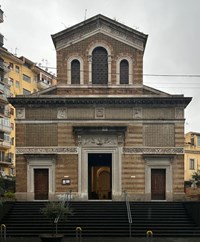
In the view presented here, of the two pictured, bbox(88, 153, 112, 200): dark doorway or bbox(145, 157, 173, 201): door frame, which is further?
bbox(88, 153, 112, 200): dark doorway

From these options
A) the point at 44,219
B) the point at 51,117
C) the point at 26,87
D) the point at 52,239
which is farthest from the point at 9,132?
the point at 52,239

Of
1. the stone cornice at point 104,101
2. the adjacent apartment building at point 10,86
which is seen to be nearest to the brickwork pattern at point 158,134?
the stone cornice at point 104,101

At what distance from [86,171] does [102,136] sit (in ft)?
8.57

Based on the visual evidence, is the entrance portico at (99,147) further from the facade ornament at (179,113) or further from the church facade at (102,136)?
the facade ornament at (179,113)

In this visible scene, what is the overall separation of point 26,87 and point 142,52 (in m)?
40.3

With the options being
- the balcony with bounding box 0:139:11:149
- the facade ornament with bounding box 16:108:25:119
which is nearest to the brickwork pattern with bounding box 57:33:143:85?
the facade ornament with bounding box 16:108:25:119

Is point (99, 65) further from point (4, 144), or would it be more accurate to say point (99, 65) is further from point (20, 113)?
point (4, 144)

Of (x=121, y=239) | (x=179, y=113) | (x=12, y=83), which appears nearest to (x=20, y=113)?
(x=179, y=113)

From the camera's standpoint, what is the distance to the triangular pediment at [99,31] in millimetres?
33938

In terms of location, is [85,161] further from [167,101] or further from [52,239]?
[52,239]

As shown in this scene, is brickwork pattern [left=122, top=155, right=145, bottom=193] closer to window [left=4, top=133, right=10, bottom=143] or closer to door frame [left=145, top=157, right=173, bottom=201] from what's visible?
door frame [left=145, top=157, right=173, bottom=201]

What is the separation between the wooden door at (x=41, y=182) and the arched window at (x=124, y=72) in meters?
8.28

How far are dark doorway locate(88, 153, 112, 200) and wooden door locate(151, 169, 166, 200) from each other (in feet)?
12.3

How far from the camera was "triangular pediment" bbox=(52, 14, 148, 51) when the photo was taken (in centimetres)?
3394
